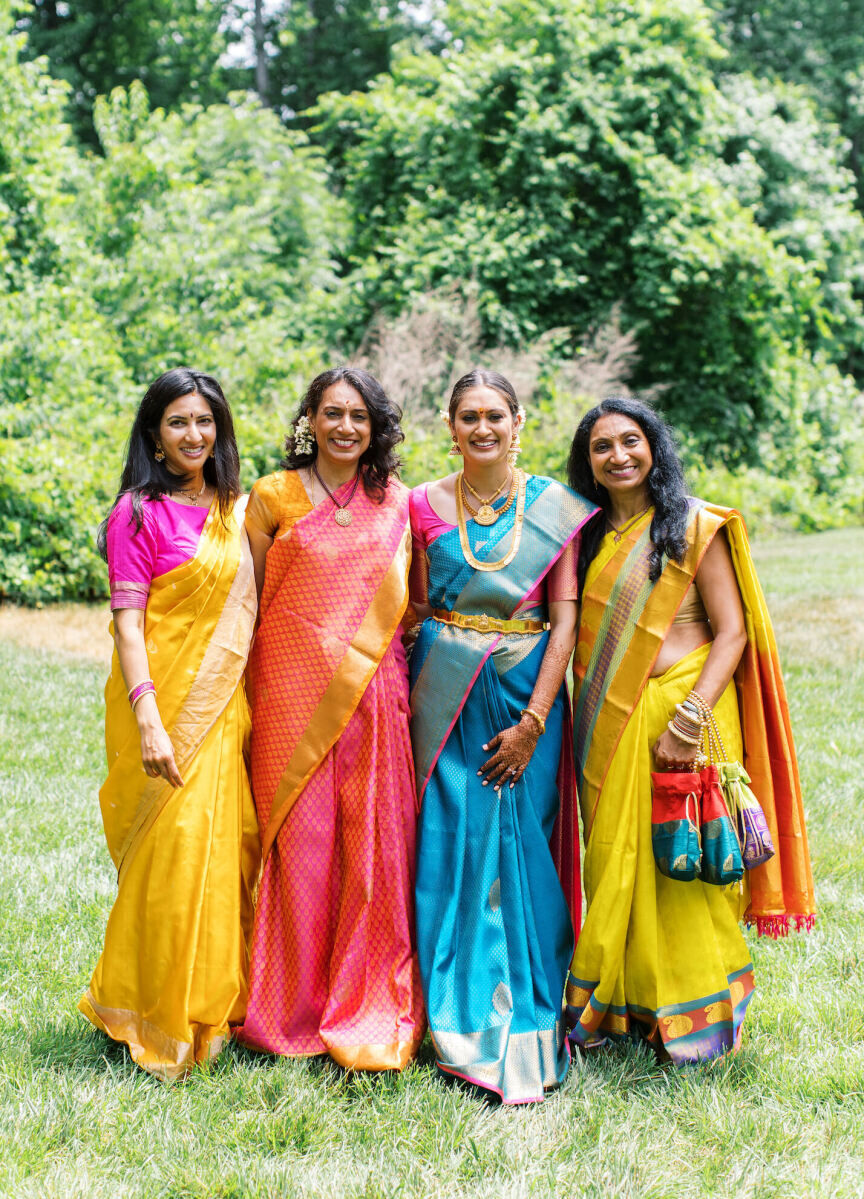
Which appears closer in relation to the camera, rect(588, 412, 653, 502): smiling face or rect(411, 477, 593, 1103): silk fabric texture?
rect(411, 477, 593, 1103): silk fabric texture

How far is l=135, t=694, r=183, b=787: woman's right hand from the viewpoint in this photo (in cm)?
296

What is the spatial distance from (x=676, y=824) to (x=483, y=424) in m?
1.33

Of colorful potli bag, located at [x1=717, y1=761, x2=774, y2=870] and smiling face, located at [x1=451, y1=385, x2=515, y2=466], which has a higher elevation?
smiling face, located at [x1=451, y1=385, x2=515, y2=466]

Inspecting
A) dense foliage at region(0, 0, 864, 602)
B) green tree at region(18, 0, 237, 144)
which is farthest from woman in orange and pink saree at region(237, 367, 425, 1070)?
green tree at region(18, 0, 237, 144)

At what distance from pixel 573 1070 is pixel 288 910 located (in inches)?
38.1

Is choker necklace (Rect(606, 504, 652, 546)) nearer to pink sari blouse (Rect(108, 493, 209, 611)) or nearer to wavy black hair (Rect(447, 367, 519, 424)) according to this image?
wavy black hair (Rect(447, 367, 519, 424))

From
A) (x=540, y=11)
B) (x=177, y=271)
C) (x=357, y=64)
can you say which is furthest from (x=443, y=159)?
(x=357, y=64)

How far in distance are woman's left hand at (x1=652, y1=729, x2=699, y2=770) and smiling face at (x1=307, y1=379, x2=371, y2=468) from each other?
131cm

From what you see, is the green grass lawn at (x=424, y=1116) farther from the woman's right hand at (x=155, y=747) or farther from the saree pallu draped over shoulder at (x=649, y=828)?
the woman's right hand at (x=155, y=747)

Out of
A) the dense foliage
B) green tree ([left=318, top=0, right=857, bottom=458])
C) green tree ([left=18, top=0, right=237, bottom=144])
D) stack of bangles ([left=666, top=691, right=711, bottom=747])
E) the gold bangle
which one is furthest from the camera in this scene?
green tree ([left=18, top=0, right=237, bottom=144])

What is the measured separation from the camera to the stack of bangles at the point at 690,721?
3014 mm

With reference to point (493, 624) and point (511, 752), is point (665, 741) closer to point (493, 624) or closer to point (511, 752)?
point (511, 752)

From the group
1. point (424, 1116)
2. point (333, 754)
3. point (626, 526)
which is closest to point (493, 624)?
point (626, 526)

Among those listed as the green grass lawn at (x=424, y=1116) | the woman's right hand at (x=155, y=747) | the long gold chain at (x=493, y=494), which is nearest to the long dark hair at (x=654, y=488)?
the long gold chain at (x=493, y=494)
